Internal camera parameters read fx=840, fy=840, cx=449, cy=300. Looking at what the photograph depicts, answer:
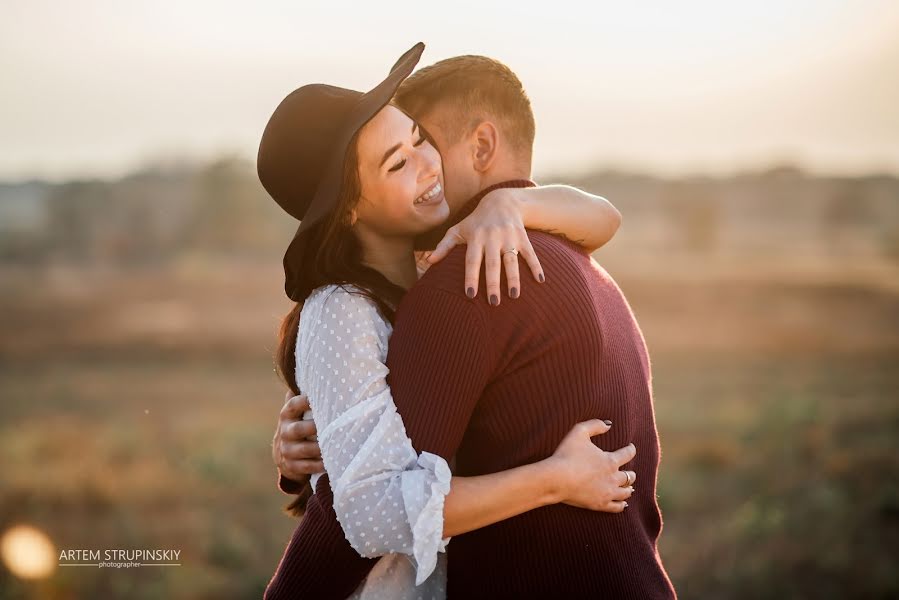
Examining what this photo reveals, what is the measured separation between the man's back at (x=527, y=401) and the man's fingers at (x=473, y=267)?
3cm

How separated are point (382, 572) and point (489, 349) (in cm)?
81

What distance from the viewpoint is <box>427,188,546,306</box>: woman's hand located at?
2221mm

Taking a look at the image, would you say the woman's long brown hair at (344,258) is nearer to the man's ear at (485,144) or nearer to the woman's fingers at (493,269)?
the woman's fingers at (493,269)

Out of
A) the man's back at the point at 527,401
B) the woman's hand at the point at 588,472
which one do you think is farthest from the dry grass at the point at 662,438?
the woman's hand at the point at 588,472

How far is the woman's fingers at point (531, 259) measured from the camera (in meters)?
2.29

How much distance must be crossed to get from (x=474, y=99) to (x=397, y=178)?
519 mm

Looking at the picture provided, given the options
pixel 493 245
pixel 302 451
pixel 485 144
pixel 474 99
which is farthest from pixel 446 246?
pixel 302 451

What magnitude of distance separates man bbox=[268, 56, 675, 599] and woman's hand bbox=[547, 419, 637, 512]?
4cm

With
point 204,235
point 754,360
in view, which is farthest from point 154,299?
point 754,360

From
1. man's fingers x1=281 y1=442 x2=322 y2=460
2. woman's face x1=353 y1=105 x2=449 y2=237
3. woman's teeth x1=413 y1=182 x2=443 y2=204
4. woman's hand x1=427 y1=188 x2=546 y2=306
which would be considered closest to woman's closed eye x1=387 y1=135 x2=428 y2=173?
woman's face x1=353 y1=105 x2=449 y2=237

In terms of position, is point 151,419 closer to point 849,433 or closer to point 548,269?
point 849,433

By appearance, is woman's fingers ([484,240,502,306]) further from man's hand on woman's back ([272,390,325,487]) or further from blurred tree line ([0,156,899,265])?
blurred tree line ([0,156,899,265])

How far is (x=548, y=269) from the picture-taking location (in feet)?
7.72

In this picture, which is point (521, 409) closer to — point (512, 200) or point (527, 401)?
point (527, 401)
